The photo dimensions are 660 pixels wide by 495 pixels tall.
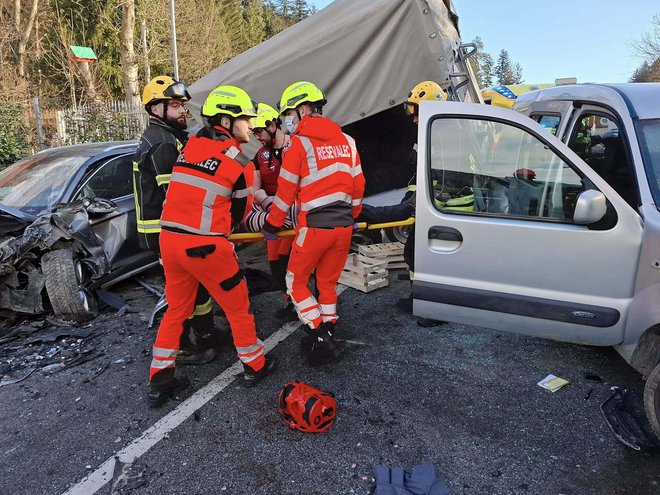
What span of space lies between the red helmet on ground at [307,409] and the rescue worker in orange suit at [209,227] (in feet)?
1.55

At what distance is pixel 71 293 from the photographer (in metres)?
4.21

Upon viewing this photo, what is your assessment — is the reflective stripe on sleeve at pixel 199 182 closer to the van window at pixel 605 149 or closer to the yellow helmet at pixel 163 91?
the yellow helmet at pixel 163 91

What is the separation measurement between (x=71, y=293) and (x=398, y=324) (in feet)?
9.69

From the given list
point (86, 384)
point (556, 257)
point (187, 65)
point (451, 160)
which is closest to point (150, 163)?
point (86, 384)

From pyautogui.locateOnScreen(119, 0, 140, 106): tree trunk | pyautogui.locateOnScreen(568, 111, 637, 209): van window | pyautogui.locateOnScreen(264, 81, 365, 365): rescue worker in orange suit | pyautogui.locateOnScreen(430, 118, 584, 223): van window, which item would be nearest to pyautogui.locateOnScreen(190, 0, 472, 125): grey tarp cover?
pyautogui.locateOnScreen(568, 111, 637, 209): van window

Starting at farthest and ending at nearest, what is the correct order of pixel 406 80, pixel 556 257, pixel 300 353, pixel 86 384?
1. pixel 406 80
2. pixel 300 353
3. pixel 86 384
4. pixel 556 257

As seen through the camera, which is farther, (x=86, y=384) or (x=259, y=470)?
(x=86, y=384)

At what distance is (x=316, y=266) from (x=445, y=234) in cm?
106

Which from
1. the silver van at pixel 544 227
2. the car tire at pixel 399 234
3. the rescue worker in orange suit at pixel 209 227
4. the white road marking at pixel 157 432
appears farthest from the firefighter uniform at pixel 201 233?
the car tire at pixel 399 234

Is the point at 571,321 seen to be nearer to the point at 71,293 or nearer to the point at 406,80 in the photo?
the point at 406,80

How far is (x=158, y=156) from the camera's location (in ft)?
10.6

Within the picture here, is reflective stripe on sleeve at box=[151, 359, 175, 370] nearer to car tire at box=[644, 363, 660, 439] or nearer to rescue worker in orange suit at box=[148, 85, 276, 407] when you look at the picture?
rescue worker in orange suit at box=[148, 85, 276, 407]

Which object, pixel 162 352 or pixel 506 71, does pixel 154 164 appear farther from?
pixel 506 71

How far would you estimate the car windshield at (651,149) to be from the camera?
263 centimetres
